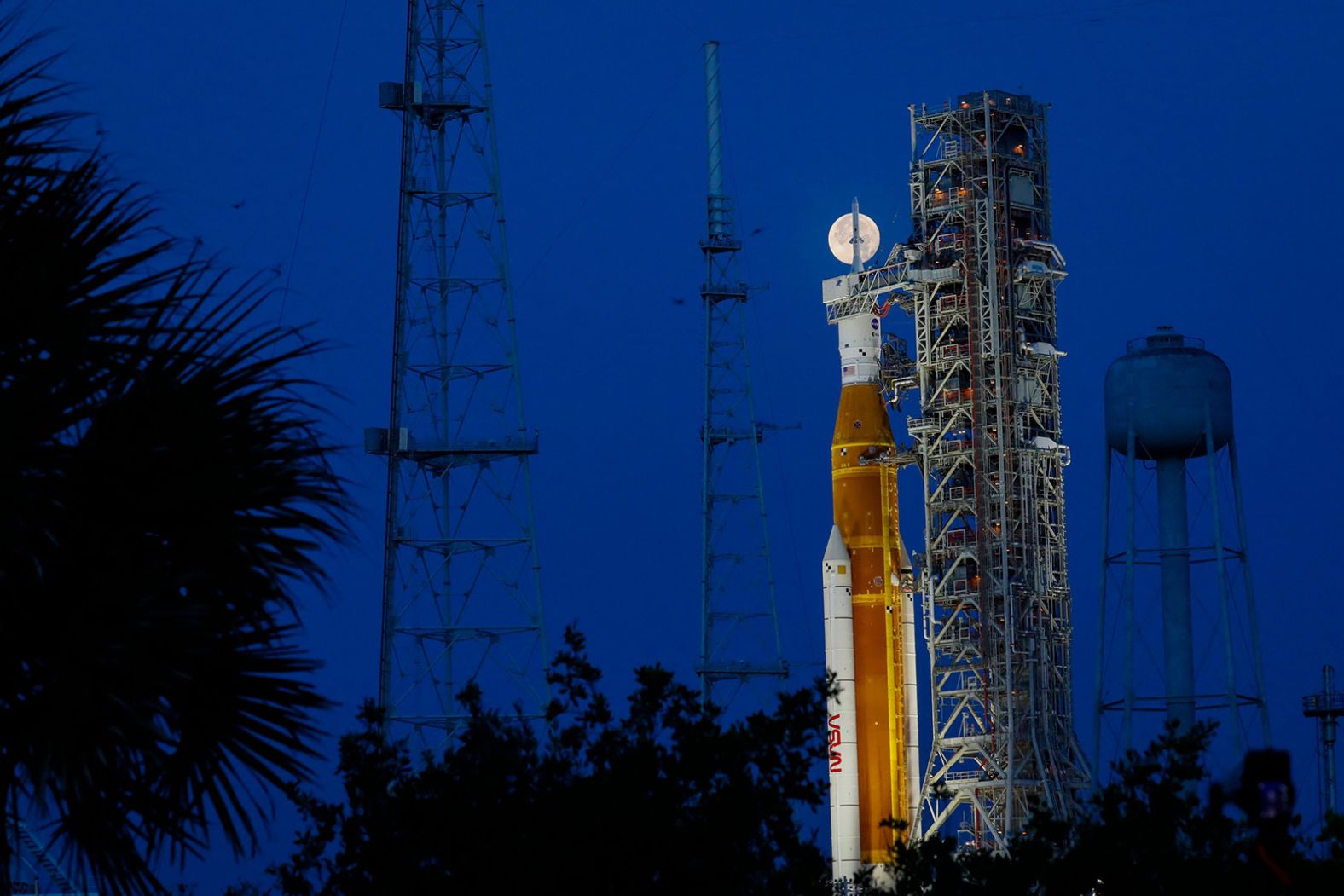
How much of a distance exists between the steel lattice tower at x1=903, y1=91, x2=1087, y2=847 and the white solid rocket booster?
221cm

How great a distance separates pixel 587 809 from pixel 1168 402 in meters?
30.8

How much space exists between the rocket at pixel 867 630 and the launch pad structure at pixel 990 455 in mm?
909

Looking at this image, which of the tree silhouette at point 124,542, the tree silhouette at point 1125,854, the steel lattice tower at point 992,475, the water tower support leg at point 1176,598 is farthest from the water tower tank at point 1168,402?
the tree silhouette at point 124,542

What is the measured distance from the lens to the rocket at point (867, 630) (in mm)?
58500

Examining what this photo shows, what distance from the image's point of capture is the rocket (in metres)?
58.5

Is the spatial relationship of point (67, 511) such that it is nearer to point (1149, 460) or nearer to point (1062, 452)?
point (1149, 460)

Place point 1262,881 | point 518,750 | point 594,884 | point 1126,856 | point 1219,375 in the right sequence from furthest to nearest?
point 1219,375
point 518,750
point 1126,856
point 594,884
point 1262,881

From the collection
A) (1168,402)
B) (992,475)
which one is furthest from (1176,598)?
(992,475)

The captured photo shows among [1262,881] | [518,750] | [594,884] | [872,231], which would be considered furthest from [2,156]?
[872,231]

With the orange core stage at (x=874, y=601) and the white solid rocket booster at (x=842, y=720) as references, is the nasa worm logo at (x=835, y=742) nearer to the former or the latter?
the white solid rocket booster at (x=842, y=720)

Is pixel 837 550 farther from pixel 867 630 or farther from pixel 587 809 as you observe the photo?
pixel 587 809

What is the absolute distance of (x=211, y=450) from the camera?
12.7m

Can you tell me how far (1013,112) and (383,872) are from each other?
4358 centimetres

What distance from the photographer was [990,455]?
58.3 m
